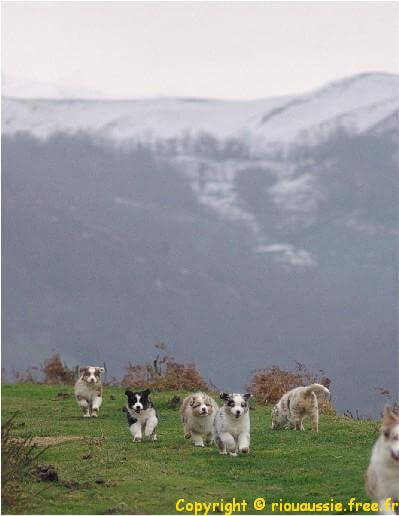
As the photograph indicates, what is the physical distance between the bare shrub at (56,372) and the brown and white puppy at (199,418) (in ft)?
71.0

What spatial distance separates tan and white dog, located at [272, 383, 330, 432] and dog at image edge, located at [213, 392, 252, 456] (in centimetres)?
277

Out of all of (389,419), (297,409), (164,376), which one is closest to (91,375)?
(297,409)

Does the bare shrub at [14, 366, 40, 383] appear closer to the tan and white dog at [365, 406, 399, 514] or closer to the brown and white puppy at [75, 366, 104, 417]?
the brown and white puppy at [75, 366, 104, 417]

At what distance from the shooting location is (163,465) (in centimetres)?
1955

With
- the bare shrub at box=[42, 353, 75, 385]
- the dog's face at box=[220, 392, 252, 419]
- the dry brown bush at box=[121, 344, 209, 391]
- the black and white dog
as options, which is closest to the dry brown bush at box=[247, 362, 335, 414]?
the dry brown bush at box=[121, 344, 209, 391]

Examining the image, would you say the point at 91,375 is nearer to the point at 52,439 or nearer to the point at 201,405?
the point at 52,439

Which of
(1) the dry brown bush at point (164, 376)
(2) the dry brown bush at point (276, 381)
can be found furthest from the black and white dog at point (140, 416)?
(1) the dry brown bush at point (164, 376)

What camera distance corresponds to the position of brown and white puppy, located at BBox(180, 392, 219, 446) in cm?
2156

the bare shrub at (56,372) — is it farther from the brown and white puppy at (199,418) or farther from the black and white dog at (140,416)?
the brown and white puppy at (199,418)

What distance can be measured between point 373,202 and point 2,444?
6238 inches

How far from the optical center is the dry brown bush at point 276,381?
108 ft

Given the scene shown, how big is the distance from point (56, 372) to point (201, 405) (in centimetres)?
2311

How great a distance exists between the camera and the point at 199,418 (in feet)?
71.6

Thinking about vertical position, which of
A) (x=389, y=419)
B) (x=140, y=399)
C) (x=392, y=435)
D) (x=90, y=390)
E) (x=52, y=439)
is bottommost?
(x=52, y=439)
